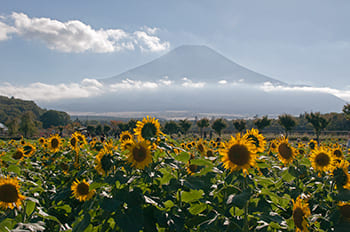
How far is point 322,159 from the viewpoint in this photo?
10.5 feet

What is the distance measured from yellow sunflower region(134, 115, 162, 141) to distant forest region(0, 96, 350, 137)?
26.7 inches

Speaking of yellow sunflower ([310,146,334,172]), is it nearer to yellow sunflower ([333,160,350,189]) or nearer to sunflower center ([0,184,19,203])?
yellow sunflower ([333,160,350,189])

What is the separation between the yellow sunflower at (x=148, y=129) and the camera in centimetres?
250

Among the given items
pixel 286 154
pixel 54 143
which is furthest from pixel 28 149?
pixel 286 154

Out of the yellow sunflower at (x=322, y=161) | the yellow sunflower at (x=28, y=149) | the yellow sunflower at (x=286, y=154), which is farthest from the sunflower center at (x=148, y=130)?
the yellow sunflower at (x=28, y=149)

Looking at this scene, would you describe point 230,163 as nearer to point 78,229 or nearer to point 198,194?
point 198,194

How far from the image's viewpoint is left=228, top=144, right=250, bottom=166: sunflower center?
6.94 feet

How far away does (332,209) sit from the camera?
2396 mm

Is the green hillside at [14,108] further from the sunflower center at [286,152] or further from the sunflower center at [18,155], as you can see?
the sunflower center at [286,152]

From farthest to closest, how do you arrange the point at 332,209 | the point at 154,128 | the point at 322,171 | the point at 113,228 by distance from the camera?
the point at 322,171
the point at 154,128
the point at 332,209
the point at 113,228

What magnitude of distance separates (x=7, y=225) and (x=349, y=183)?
3.06 m

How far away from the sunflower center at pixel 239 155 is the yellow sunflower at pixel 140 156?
2.27ft

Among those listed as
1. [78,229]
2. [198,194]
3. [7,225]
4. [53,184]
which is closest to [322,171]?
[198,194]

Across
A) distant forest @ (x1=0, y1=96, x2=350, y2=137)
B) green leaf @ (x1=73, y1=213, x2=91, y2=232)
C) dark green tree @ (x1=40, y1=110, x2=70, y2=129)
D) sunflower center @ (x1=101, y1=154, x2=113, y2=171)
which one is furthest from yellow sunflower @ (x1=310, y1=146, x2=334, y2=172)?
dark green tree @ (x1=40, y1=110, x2=70, y2=129)
